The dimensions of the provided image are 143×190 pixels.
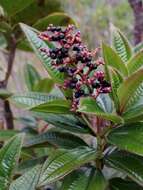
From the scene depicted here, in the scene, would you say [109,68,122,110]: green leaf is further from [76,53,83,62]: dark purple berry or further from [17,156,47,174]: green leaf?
[17,156,47,174]: green leaf

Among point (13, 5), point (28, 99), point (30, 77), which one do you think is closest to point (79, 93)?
point (28, 99)

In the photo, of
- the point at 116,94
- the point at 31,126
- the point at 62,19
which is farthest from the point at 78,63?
the point at 31,126

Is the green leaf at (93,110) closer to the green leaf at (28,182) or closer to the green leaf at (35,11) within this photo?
the green leaf at (28,182)

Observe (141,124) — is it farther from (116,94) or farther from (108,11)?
(108,11)

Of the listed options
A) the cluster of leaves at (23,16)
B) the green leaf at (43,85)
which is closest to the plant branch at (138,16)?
the cluster of leaves at (23,16)

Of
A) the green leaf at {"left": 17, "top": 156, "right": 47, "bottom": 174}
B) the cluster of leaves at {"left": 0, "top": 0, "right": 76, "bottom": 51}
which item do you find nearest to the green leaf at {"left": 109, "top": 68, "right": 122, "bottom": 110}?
the green leaf at {"left": 17, "top": 156, "right": 47, "bottom": 174}
